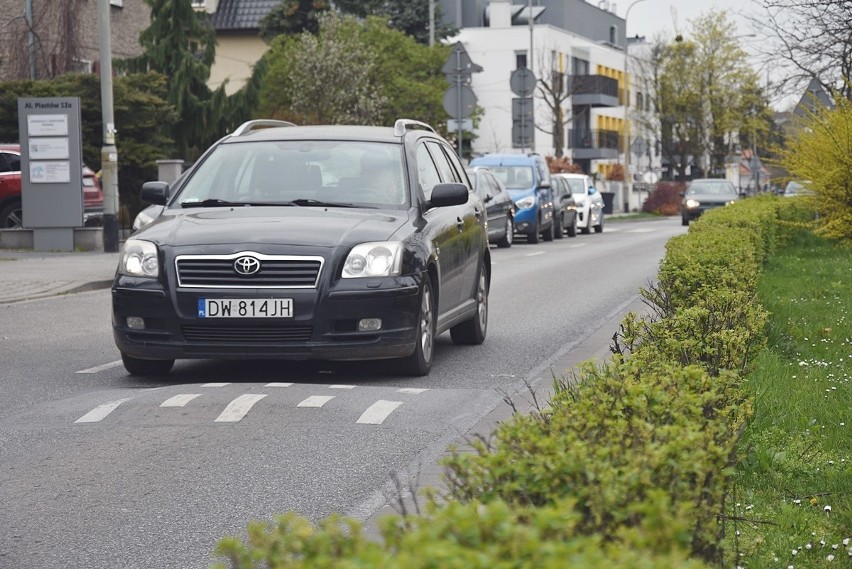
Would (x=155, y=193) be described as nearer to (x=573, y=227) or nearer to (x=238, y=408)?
(x=238, y=408)

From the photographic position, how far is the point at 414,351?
10.2 meters

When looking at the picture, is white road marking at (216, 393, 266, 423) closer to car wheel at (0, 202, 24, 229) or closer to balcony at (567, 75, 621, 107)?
car wheel at (0, 202, 24, 229)

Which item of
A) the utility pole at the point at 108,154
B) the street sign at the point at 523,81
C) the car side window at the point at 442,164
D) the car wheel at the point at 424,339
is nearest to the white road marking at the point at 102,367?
the car wheel at the point at 424,339

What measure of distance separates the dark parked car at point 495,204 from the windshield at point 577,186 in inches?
514

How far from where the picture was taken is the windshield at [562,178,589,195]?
45.2 metres

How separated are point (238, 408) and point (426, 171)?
3840 millimetres

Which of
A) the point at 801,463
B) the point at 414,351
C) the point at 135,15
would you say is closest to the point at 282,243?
the point at 414,351

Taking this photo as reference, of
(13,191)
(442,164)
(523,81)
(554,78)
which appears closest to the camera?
(442,164)

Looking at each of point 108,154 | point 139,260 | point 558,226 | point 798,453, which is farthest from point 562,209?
point 798,453

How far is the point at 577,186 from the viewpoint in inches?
1802

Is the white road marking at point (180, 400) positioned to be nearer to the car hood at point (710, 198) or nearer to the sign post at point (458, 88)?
the sign post at point (458, 88)

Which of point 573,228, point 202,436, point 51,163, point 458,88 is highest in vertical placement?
point 458,88

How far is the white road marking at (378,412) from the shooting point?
321 inches

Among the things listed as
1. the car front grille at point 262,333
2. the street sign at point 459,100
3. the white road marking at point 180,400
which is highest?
the street sign at point 459,100
